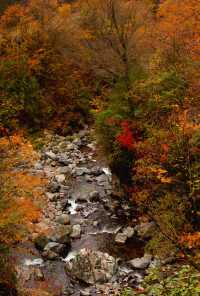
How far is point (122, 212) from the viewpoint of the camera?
65.7ft

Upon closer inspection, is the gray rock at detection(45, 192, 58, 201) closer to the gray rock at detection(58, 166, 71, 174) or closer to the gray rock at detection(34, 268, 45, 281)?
the gray rock at detection(58, 166, 71, 174)

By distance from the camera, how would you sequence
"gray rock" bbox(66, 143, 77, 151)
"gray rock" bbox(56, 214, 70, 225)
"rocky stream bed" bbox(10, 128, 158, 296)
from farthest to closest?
"gray rock" bbox(66, 143, 77, 151) < "gray rock" bbox(56, 214, 70, 225) < "rocky stream bed" bbox(10, 128, 158, 296)

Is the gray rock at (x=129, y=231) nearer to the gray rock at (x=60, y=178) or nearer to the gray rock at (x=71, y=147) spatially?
the gray rock at (x=60, y=178)

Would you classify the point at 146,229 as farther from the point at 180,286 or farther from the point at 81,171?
the point at 180,286

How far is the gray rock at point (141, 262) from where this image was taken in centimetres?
1550

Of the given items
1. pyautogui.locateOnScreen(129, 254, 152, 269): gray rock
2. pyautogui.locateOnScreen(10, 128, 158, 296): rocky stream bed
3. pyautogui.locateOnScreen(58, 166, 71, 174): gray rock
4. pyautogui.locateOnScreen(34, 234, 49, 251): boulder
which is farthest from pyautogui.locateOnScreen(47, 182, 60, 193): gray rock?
pyautogui.locateOnScreen(129, 254, 152, 269): gray rock

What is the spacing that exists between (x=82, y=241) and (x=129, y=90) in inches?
328

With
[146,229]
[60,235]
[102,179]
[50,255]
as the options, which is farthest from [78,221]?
[102,179]

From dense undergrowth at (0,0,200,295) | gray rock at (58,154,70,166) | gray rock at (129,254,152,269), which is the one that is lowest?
gray rock at (58,154,70,166)

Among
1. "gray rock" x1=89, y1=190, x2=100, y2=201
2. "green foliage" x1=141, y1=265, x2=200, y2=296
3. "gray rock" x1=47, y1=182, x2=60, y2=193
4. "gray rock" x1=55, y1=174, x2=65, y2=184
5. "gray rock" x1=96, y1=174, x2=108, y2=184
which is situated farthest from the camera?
"gray rock" x1=96, y1=174, x2=108, y2=184

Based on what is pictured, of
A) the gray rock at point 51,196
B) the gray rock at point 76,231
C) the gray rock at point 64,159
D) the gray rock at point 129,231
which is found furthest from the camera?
the gray rock at point 64,159

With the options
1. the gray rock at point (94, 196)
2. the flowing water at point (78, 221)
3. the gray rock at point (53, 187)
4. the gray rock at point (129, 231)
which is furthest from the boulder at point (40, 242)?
the gray rock at point (53, 187)

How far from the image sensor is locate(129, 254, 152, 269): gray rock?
50.9ft

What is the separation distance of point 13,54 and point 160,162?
1958cm
